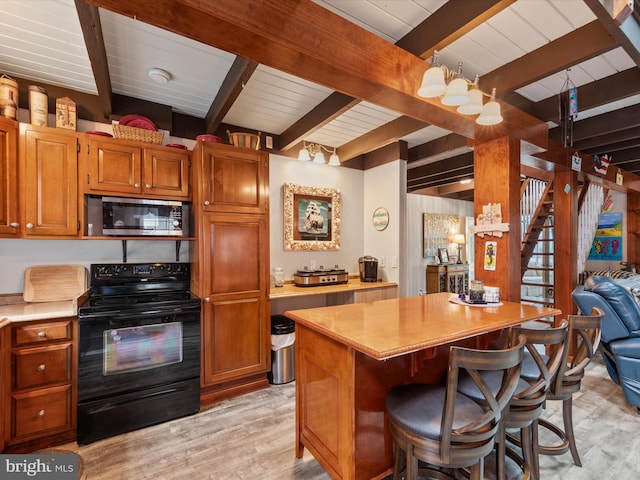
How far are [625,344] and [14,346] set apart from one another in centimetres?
478

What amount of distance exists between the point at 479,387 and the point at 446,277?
552 cm

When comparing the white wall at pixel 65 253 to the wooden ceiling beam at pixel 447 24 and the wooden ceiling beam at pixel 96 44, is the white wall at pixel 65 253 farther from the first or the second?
the wooden ceiling beam at pixel 447 24

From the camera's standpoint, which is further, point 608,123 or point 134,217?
point 608,123

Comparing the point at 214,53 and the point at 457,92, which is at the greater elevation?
the point at 214,53

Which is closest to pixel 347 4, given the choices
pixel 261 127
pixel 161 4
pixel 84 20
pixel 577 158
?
pixel 161 4

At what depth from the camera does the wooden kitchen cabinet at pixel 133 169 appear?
96.6 inches

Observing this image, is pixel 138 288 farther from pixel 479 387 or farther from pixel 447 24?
pixel 447 24

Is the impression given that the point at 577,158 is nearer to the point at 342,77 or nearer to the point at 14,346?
the point at 342,77

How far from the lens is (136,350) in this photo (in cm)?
235

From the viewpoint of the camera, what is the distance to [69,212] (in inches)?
94.1

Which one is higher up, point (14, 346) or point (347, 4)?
point (347, 4)

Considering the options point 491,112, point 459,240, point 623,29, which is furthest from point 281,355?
point 459,240

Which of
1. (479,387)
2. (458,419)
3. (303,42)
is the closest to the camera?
(479,387)

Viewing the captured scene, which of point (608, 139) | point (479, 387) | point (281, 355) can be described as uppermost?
point (608, 139)
